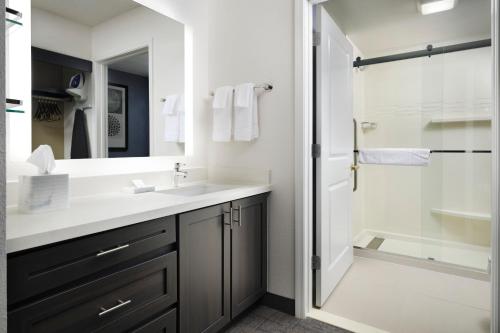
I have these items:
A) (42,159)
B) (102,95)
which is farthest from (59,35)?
(42,159)

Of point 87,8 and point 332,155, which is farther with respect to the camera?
point 332,155

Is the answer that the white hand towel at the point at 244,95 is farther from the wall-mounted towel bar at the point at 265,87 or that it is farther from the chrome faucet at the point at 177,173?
the chrome faucet at the point at 177,173

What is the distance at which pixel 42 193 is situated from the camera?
3.99ft

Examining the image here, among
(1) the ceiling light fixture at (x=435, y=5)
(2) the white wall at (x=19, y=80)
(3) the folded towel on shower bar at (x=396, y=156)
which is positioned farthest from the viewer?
(3) the folded towel on shower bar at (x=396, y=156)

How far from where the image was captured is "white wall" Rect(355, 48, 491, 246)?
110 inches

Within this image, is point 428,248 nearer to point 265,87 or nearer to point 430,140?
point 430,140

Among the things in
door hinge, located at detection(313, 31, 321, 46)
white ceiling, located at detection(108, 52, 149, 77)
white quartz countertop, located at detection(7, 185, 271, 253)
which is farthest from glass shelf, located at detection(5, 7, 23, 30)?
door hinge, located at detection(313, 31, 321, 46)

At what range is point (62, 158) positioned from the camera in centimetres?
156

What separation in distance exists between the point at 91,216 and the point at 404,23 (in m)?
3.14

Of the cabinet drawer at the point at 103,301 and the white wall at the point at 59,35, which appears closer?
the cabinet drawer at the point at 103,301

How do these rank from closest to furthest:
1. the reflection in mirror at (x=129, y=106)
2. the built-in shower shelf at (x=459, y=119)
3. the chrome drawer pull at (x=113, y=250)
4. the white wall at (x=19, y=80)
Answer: the chrome drawer pull at (x=113, y=250) → the white wall at (x=19, y=80) → the reflection in mirror at (x=129, y=106) → the built-in shower shelf at (x=459, y=119)

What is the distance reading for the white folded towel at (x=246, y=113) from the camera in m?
2.10

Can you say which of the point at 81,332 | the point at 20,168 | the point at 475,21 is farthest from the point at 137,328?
the point at 475,21

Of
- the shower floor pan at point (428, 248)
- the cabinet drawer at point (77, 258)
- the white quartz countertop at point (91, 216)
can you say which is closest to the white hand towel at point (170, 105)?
the white quartz countertop at point (91, 216)
